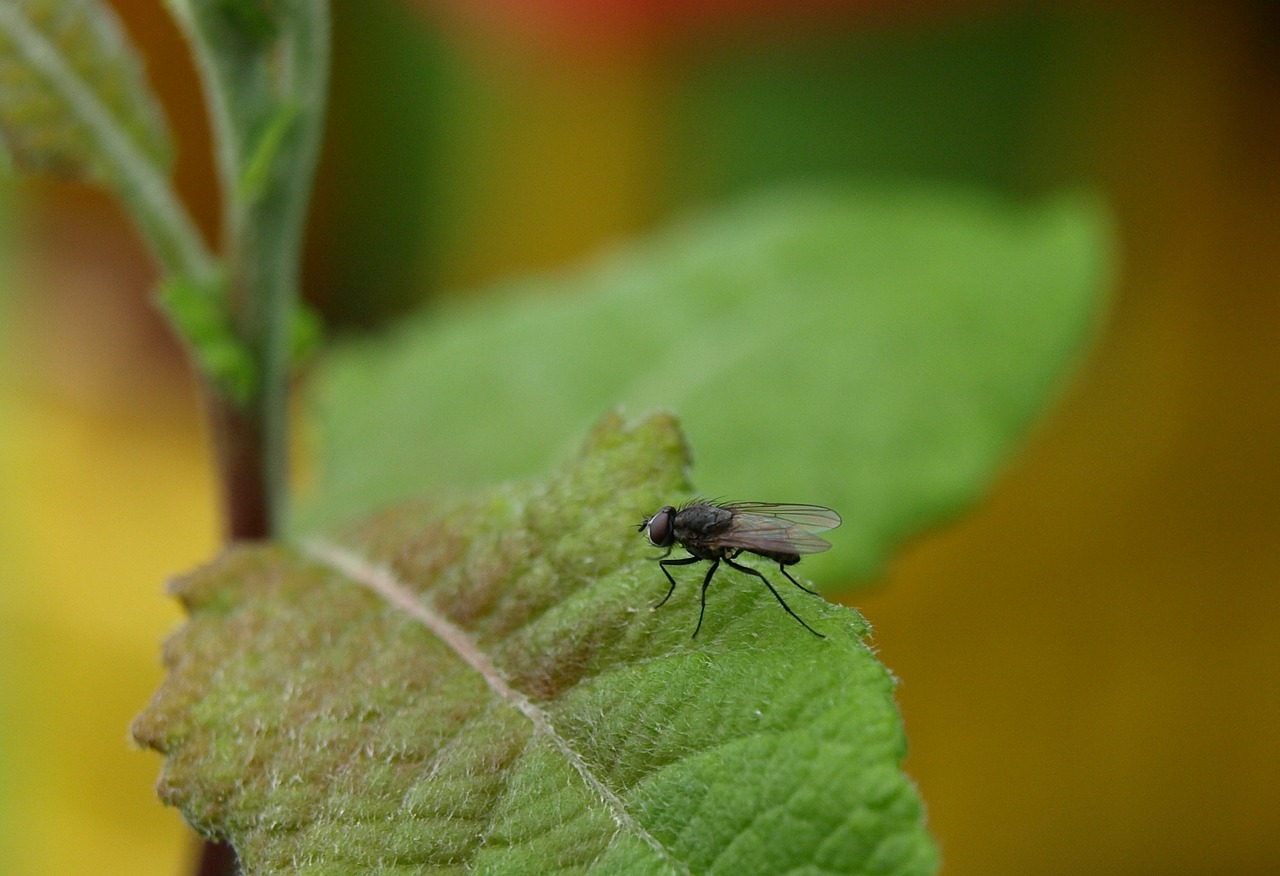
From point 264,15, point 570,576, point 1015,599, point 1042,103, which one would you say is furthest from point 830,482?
Result: point 1042,103

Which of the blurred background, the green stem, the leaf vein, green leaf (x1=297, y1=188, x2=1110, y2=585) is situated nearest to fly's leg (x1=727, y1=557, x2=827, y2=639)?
the leaf vein

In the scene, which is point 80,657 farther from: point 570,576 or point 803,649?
point 803,649

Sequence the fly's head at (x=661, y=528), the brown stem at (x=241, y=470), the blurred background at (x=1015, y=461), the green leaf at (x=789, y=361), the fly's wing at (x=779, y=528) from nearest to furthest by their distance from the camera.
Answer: the fly's head at (x=661, y=528), the fly's wing at (x=779, y=528), the brown stem at (x=241, y=470), the green leaf at (x=789, y=361), the blurred background at (x=1015, y=461)

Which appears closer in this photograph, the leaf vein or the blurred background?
the leaf vein

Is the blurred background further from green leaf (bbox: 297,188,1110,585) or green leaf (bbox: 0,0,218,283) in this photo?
green leaf (bbox: 0,0,218,283)

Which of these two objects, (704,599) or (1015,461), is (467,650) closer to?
(704,599)

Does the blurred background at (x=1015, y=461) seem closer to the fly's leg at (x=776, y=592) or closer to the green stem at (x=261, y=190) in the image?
the green stem at (x=261, y=190)

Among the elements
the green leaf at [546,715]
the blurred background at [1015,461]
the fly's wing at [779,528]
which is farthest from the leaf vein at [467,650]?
the blurred background at [1015,461]

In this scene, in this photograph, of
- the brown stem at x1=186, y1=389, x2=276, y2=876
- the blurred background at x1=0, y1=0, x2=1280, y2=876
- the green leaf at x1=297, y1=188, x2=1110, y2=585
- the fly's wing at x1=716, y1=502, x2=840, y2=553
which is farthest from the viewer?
the blurred background at x1=0, y1=0, x2=1280, y2=876
